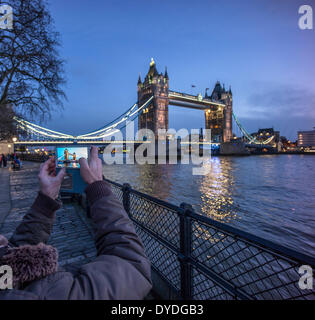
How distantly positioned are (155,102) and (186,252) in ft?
226

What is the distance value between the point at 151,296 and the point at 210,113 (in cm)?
10385

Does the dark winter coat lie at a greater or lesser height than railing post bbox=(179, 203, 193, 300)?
greater

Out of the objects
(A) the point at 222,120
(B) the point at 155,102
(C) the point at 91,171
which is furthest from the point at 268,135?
(C) the point at 91,171

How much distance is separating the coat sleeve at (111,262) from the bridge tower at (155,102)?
2463 inches

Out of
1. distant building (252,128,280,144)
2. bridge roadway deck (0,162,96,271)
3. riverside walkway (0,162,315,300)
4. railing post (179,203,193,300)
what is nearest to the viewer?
riverside walkway (0,162,315,300)

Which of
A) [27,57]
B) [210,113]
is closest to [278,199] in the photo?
[27,57]

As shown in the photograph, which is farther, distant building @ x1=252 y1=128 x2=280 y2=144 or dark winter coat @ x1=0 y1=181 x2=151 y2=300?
distant building @ x1=252 y1=128 x2=280 y2=144

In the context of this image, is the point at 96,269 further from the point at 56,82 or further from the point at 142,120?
the point at 142,120

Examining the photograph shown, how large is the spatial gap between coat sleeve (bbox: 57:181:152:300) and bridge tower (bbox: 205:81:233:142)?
92500 millimetres

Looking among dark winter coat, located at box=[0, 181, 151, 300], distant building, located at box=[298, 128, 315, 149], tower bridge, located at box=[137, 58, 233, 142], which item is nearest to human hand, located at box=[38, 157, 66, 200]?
dark winter coat, located at box=[0, 181, 151, 300]

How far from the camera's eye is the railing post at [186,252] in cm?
191

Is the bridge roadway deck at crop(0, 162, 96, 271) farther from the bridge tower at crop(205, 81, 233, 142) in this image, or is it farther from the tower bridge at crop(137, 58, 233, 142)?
the bridge tower at crop(205, 81, 233, 142)

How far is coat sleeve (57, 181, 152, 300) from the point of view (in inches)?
27.3
